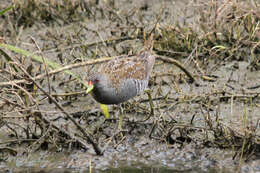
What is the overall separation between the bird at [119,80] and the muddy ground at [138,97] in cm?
25

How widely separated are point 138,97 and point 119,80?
106 cm

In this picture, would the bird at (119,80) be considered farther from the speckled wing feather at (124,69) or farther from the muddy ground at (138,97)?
the muddy ground at (138,97)

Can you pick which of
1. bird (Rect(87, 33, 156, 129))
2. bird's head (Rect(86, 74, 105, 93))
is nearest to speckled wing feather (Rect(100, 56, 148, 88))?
bird (Rect(87, 33, 156, 129))

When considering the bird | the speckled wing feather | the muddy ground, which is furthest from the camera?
the speckled wing feather

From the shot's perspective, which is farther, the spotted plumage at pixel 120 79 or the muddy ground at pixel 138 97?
the spotted plumage at pixel 120 79

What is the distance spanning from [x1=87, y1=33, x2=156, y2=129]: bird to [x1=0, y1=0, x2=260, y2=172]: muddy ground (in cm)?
25

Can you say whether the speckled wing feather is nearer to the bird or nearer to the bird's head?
the bird

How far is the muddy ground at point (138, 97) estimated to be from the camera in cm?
448

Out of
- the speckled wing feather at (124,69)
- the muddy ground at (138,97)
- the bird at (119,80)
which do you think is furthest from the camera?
the speckled wing feather at (124,69)

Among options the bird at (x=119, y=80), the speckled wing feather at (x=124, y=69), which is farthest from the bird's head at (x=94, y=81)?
the speckled wing feather at (x=124, y=69)

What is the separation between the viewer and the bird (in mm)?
4617

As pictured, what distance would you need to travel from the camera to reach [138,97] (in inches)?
230

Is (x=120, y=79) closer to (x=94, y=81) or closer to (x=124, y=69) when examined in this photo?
(x=124, y=69)

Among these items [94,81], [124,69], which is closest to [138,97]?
[124,69]
